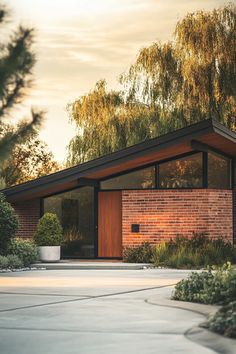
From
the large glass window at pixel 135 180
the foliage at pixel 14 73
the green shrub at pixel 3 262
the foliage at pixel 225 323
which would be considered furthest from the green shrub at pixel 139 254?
the foliage at pixel 14 73

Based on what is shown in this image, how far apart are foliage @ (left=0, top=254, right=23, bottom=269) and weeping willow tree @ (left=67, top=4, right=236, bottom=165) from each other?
13297 millimetres

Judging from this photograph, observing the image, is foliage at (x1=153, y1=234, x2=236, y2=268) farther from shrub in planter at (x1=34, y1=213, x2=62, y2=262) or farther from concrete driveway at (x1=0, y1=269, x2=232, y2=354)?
concrete driveway at (x1=0, y1=269, x2=232, y2=354)

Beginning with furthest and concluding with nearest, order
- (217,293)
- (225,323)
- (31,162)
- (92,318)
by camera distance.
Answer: (31,162), (217,293), (92,318), (225,323)

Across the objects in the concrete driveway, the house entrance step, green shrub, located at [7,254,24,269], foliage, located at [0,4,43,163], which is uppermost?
foliage, located at [0,4,43,163]

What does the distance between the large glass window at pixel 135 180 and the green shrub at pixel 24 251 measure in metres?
4.47

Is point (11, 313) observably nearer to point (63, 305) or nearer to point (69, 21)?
point (63, 305)

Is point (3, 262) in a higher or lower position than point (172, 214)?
lower

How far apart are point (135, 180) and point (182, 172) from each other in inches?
67.7

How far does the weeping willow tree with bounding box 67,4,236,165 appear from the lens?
37.8 metres

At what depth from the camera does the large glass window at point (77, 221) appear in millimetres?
31047

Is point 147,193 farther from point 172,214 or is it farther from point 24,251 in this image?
point 24,251

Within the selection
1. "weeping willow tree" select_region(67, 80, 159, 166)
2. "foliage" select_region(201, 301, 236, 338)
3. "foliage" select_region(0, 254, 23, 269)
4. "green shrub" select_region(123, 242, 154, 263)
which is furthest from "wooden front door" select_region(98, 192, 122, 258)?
"foliage" select_region(201, 301, 236, 338)

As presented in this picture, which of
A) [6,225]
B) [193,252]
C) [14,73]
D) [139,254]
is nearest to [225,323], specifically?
[14,73]

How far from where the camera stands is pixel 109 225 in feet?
101
